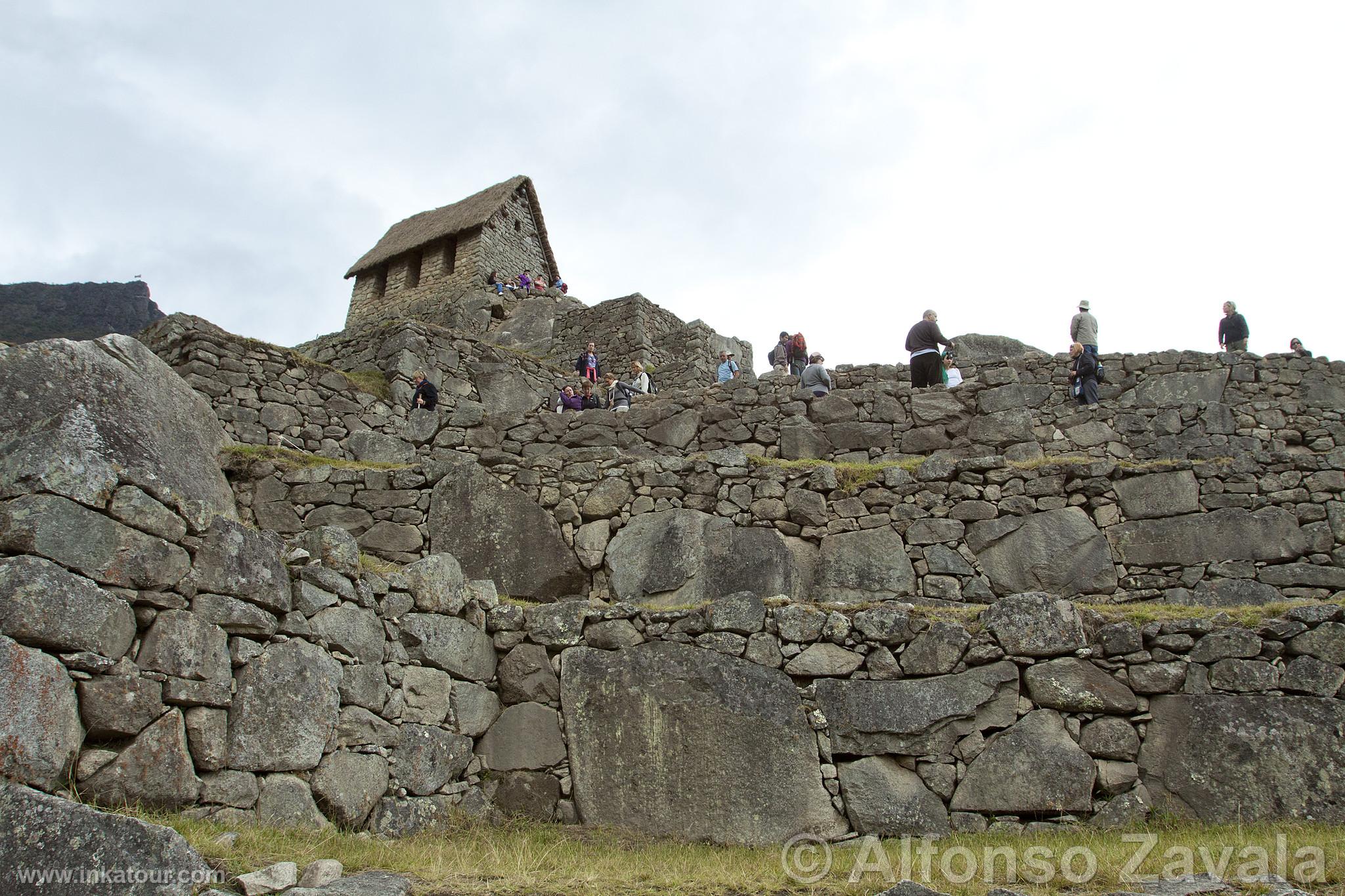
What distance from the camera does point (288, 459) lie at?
37.3 feet

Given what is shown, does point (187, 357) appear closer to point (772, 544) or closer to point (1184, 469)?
point (772, 544)

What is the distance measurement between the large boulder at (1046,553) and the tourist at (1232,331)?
8877 millimetres

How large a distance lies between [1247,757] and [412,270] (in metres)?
28.5

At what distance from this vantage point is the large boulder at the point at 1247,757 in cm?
616

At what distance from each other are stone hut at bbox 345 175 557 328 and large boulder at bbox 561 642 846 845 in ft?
74.1

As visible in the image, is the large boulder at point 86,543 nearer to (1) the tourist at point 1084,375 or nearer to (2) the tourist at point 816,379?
(2) the tourist at point 816,379

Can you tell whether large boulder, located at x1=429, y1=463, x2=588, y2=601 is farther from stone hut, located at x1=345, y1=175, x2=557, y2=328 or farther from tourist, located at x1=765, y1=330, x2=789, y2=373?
stone hut, located at x1=345, y1=175, x2=557, y2=328

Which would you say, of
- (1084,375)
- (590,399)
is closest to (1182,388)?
(1084,375)

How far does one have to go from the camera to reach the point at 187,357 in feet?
47.2

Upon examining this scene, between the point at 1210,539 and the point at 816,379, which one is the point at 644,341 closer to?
the point at 816,379

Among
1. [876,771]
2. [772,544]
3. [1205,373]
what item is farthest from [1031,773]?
[1205,373]

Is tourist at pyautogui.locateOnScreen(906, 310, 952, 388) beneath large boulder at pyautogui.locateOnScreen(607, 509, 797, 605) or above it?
above

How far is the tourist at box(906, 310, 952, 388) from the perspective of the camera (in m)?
14.6

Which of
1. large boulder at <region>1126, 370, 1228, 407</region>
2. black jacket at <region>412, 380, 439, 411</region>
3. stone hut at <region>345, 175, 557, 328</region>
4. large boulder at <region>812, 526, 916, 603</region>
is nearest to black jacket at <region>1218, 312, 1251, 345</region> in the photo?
large boulder at <region>1126, 370, 1228, 407</region>
